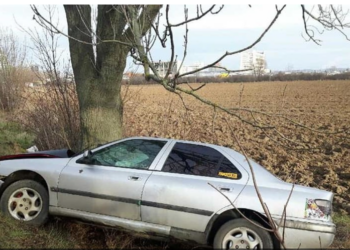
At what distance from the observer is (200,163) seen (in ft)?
13.6

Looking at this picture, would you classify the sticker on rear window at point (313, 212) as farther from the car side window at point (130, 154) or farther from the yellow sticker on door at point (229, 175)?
the car side window at point (130, 154)

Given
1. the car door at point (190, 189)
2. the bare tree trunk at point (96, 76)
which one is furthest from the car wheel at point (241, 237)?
the bare tree trunk at point (96, 76)

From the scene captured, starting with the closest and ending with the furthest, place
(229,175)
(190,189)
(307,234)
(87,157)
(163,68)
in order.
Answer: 1. (307,234)
2. (190,189)
3. (229,175)
4. (87,157)
5. (163,68)

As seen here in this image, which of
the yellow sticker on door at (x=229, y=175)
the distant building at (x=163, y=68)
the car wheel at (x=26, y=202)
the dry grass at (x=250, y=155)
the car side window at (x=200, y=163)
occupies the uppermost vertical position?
the distant building at (x=163, y=68)

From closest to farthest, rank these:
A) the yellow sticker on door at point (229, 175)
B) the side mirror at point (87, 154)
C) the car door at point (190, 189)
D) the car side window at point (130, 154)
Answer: the car door at point (190, 189) → the yellow sticker on door at point (229, 175) → the car side window at point (130, 154) → the side mirror at point (87, 154)

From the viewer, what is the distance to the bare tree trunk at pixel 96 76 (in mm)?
6176

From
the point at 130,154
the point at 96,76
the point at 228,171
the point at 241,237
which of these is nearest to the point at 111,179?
the point at 130,154

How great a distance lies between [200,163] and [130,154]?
1.00m

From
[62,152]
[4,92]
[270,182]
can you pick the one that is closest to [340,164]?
[270,182]

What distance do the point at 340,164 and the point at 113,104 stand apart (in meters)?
7.38

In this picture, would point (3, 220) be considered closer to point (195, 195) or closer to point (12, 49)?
point (195, 195)

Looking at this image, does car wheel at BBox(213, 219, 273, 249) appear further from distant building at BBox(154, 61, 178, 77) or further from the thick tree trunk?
the thick tree trunk

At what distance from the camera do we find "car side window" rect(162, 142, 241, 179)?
402 centimetres

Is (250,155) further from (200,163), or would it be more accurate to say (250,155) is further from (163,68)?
(200,163)
